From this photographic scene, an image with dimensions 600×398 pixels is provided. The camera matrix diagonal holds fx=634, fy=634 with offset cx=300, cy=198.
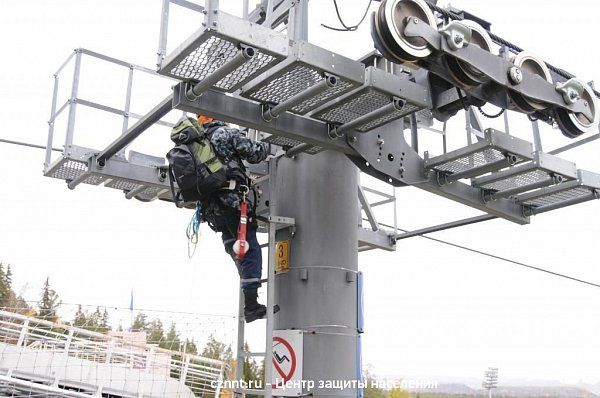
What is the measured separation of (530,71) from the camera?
596 cm

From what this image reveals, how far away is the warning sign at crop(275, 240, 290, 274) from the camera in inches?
264

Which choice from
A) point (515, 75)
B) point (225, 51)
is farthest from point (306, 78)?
point (515, 75)

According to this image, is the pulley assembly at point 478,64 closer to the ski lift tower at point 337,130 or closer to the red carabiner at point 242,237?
the ski lift tower at point 337,130

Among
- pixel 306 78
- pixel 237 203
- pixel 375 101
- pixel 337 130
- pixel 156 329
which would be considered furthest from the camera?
pixel 156 329

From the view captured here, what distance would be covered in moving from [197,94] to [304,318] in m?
2.61

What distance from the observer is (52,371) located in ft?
37.8

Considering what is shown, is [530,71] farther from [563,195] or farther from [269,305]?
[269,305]

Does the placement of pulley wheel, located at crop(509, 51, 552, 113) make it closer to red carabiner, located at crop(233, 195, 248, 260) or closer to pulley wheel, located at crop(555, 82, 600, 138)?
pulley wheel, located at crop(555, 82, 600, 138)

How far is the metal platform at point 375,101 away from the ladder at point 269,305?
1285 millimetres

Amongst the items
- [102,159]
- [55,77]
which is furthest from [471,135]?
[55,77]

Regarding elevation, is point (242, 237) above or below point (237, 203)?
below

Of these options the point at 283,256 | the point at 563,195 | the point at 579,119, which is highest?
the point at 579,119

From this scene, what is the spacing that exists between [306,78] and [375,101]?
28.7 inches

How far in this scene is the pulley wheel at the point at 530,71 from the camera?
18.6 feet
